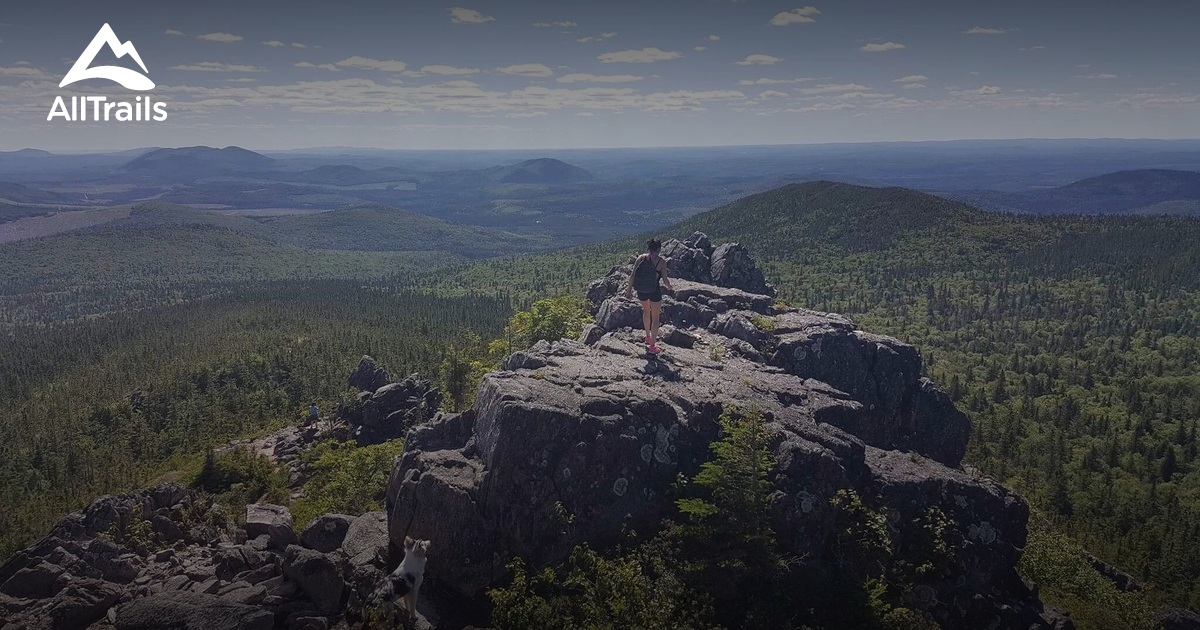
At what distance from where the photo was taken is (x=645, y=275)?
37531mm

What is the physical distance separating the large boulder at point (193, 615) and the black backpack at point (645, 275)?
24222 millimetres

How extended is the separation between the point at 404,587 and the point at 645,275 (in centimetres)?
2078

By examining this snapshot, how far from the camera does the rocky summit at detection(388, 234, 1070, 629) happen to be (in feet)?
100

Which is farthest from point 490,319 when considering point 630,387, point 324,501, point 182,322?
point 630,387

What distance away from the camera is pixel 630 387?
35938 mm

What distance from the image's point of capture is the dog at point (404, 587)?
2538 cm

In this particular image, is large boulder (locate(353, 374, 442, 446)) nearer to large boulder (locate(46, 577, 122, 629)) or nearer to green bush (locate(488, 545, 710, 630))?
large boulder (locate(46, 577, 122, 629))

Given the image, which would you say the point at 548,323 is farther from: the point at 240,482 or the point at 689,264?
the point at 240,482

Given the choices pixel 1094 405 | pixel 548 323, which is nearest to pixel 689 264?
pixel 548 323

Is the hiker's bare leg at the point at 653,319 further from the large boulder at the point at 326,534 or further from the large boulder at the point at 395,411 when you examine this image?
the large boulder at the point at 395,411

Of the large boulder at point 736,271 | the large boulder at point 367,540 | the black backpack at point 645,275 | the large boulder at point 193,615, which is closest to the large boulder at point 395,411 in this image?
the large boulder at point 367,540

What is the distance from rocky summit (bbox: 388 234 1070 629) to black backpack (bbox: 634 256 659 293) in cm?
522

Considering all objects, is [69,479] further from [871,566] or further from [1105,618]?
[1105,618]

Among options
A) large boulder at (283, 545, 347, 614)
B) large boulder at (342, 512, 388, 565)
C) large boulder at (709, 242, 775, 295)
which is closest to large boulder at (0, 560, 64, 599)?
large boulder at (283, 545, 347, 614)
